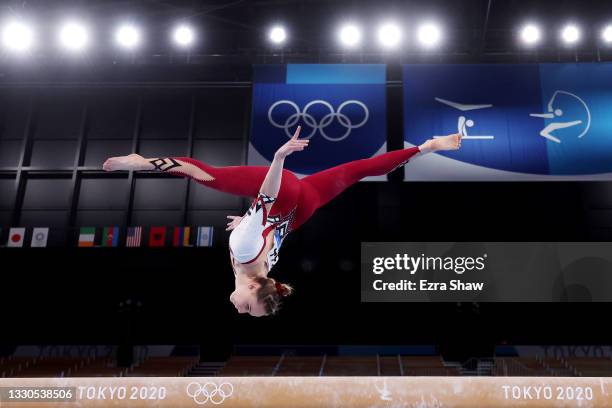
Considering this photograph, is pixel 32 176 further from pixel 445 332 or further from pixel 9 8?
pixel 445 332

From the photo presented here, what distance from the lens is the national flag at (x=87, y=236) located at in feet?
30.6

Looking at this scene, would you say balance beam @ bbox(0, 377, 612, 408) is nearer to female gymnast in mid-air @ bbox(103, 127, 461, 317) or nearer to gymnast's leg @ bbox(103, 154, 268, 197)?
female gymnast in mid-air @ bbox(103, 127, 461, 317)

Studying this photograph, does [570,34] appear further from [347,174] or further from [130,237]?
[130,237]

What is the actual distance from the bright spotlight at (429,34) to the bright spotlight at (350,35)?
112cm

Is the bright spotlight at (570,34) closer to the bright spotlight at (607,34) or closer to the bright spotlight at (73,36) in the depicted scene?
the bright spotlight at (607,34)

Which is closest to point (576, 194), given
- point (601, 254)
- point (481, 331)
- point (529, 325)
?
point (601, 254)

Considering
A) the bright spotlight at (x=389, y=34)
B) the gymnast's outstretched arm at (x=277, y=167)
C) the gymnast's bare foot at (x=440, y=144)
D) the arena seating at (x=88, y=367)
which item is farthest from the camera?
the bright spotlight at (x=389, y=34)

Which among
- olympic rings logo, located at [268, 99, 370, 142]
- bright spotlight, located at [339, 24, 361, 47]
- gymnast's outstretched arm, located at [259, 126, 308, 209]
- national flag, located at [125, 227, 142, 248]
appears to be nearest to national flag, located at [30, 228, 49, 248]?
national flag, located at [125, 227, 142, 248]

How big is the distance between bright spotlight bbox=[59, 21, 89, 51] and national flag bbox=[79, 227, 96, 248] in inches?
131

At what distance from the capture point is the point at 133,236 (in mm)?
9195

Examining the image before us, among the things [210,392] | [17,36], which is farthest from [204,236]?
[210,392]

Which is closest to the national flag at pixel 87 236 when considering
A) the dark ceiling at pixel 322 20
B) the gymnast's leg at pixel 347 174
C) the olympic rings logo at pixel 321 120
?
the dark ceiling at pixel 322 20

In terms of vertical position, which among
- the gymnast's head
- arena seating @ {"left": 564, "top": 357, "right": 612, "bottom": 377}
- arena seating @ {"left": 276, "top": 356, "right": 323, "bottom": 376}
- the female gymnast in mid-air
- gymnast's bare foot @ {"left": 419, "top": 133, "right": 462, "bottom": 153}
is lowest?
arena seating @ {"left": 276, "top": 356, "right": 323, "bottom": 376}

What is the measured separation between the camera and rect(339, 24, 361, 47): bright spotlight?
898 cm
